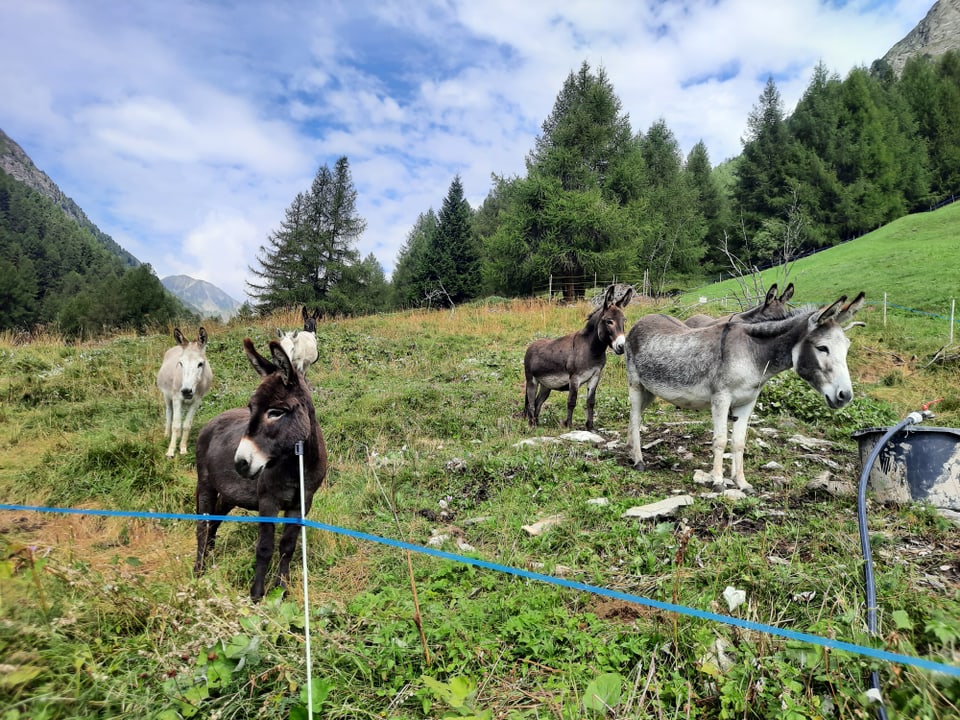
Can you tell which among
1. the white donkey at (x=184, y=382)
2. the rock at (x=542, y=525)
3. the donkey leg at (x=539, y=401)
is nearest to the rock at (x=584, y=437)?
the donkey leg at (x=539, y=401)

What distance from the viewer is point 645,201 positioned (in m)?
30.7

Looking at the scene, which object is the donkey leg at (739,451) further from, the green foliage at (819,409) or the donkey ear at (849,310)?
the green foliage at (819,409)

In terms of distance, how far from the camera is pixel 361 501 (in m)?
5.54

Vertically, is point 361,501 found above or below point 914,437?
below

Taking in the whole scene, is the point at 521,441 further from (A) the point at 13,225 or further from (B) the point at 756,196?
(A) the point at 13,225

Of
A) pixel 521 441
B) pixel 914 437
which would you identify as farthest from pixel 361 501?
pixel 914 437

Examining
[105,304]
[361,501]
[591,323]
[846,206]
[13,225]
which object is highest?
[13,225]

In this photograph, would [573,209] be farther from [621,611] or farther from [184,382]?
[621,611]

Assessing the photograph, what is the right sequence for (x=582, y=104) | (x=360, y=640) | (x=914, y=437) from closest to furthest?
1. (x=360, y=640)
2. (x=914, y=437)
3. (x=582, y=104)

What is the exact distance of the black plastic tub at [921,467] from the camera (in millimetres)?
4098

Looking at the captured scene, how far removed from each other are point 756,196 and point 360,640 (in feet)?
186

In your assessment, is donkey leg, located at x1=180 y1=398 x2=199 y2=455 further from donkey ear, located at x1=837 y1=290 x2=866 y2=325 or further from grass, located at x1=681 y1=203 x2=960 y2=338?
grass, located at x1=681 y1=203 x2=960 y2=338

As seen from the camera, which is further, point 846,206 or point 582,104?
point 846,206

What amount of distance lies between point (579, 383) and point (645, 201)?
26369 millimetres
